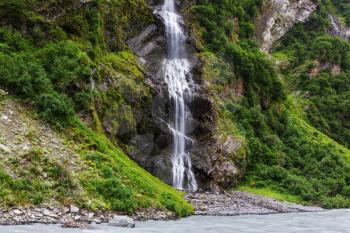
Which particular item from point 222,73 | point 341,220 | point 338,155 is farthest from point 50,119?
point 338,155

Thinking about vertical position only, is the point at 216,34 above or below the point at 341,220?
above

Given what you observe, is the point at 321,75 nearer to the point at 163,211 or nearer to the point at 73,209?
the point at 163,211

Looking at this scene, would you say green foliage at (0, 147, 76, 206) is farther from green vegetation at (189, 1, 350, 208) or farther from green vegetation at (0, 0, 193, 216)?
green vegetation at (189, 1, 350, 208)

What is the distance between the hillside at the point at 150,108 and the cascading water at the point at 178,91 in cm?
Result: 66

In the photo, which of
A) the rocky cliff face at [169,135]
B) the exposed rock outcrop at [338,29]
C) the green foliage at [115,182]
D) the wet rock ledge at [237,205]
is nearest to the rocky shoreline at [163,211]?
the wet rock ledge at [237,205]

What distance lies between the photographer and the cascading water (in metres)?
50.8

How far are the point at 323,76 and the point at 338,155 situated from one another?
2544 centimetres

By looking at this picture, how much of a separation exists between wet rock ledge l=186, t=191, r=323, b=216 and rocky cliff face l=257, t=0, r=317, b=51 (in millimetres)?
48783

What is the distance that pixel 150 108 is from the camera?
166ft

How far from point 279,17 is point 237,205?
63990 mm

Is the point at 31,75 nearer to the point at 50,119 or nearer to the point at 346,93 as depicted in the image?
the point at 50,119

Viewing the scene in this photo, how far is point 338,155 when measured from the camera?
68625mm

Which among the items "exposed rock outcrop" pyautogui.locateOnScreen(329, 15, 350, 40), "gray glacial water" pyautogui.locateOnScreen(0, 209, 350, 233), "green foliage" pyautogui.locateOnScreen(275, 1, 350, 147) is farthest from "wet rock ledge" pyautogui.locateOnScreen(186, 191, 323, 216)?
"exposed rock outcrop" pyautogui.locateOnScreen(329, 15, 350, 40)

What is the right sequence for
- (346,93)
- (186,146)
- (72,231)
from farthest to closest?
1. (346,93)
2. (186,146)
3. (72,231)
